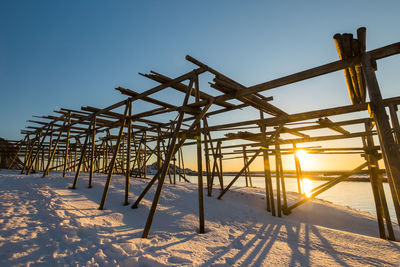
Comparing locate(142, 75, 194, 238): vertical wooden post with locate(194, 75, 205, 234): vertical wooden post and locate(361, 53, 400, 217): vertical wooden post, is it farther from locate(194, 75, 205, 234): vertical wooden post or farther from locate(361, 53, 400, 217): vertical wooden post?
locate(361, 53, 400, 217): vertical wooden post

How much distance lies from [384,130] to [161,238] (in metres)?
4.69

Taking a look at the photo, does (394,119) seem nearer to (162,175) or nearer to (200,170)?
(200,170)

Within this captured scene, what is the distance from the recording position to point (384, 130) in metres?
2.70

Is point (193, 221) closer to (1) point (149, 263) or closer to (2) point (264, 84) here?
(1) point (149, 263)

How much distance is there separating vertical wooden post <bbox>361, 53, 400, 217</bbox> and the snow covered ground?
2141mm

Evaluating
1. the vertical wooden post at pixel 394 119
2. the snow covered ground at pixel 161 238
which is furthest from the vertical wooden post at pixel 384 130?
the vertical wooden post at pixel 394 119

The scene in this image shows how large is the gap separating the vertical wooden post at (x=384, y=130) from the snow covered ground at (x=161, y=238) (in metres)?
2.14

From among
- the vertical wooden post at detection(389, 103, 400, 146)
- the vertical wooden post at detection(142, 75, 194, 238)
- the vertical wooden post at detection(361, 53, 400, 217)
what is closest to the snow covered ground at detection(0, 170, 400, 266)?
the vertical wooden post at detection(142, 75, 194, 238)

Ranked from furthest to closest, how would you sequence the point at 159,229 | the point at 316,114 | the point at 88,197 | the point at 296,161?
the point at 296,161 → the point at 88,197 → the point at 316,114 → the point at 159,229

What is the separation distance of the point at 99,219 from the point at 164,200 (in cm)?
298

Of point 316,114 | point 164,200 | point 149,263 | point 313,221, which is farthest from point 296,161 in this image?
point 149,263

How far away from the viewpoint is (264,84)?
14.3 ft

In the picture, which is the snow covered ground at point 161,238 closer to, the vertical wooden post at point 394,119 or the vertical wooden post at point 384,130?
the vertical wooden post at point 384,130

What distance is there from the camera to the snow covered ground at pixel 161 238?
3.30 meters
